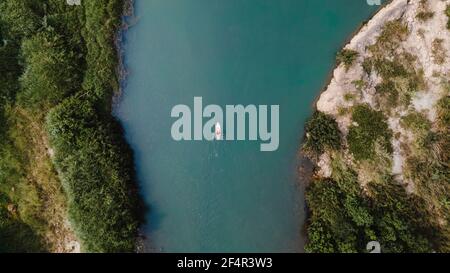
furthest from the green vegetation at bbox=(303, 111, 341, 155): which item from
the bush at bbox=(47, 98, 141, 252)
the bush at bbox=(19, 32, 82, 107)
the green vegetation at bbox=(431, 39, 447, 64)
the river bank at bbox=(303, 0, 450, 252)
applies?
the bush at bbox=(19, 32, 82, 107)

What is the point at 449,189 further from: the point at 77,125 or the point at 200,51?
the point at 77,125

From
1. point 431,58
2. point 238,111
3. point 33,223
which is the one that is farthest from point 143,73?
point 431,58

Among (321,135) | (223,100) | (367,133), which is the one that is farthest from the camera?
(223,100)

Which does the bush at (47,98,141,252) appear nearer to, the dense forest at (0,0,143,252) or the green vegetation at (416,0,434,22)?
the dense forest at (0,0,143,252)

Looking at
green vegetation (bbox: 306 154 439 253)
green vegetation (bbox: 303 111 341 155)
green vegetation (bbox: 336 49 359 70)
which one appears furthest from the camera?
green vegetation (bbox: 336 49 359 70)

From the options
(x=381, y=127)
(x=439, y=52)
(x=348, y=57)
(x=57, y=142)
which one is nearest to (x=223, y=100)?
(x=348, y=57)

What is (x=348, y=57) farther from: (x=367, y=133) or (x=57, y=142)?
(x=57, y=142)
